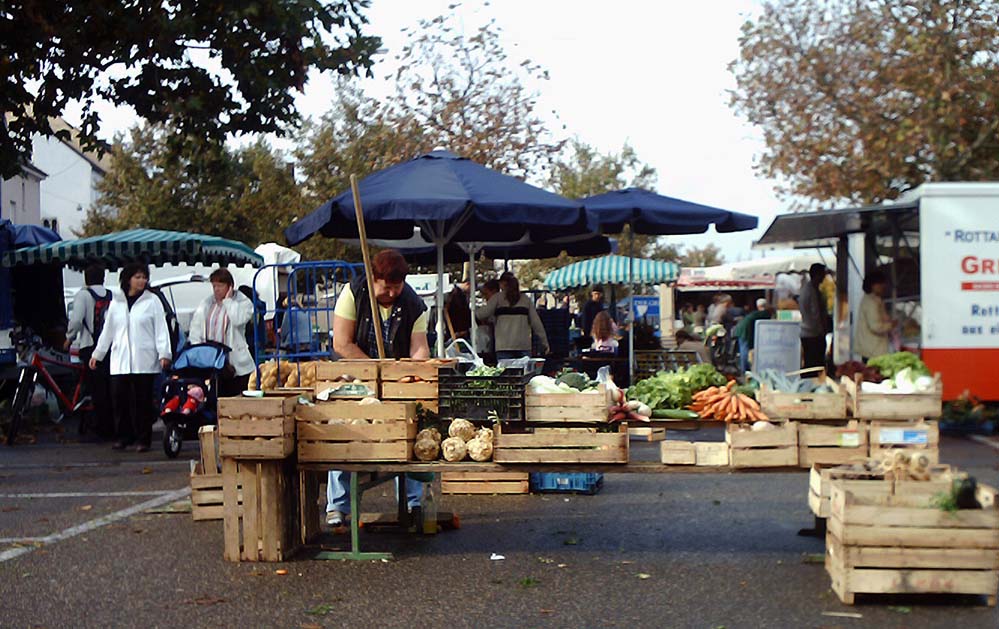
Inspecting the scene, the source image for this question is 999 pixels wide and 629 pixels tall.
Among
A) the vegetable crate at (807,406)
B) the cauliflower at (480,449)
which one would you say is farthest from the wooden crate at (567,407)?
the vegetable crate at (807,406)

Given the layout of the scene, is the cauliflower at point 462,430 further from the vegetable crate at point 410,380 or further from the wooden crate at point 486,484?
the wooden crate at point 486,484

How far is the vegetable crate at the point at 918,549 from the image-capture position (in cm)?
644

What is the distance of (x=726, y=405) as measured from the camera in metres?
7.70

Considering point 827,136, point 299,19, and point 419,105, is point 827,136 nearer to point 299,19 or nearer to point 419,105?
point 419,105

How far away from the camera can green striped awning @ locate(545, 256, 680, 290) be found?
99.6 ft

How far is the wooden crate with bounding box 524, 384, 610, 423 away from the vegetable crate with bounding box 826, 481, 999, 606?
5.25 ft

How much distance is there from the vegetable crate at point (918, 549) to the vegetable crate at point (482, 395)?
2.03 meters

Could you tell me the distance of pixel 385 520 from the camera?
9.00 m

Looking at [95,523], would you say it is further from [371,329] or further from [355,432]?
[355,432]

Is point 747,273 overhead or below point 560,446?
overhead

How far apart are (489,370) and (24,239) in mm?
13962

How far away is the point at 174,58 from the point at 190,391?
212 inches

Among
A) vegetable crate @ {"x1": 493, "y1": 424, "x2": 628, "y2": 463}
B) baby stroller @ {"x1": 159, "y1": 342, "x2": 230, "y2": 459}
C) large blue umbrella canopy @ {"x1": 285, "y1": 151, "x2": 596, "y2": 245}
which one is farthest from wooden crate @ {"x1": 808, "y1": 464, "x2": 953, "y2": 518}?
baby stroller @ {"x1": 159, "y1": 342, "x2": 230, "y2": 459}

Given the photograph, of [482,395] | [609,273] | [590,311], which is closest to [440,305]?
[482,395]
